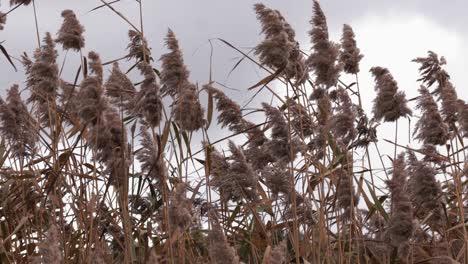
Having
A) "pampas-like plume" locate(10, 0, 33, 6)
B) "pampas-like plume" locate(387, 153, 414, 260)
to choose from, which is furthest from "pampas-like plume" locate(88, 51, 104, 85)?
"pampas-like plume" locate(387, 153, 414, 260)

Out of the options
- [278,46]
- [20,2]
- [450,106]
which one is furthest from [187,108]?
[450,106]

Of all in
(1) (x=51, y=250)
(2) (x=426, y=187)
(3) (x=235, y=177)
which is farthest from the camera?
(3) (x=235, y=177)

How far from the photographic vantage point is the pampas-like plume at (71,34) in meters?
3.75

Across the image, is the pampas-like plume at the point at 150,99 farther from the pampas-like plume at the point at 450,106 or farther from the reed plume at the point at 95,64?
the pampas-like plume at the point at 450,106

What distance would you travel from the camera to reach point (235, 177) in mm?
3564

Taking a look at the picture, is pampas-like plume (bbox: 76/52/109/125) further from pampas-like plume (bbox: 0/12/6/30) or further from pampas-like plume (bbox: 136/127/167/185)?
pampas-like plume (bbox: 0/12/6/30)

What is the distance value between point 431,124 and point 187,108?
53.5 inches

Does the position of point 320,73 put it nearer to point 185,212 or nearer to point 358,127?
point 358,127

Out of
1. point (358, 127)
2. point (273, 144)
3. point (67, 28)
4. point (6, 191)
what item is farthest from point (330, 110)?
point (6, 191)

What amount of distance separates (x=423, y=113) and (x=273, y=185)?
3.28 feet

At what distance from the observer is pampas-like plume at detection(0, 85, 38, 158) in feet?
13.4

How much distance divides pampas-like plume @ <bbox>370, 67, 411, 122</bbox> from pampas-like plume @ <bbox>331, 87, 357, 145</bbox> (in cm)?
17

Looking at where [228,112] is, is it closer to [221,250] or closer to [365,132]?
[365,132]

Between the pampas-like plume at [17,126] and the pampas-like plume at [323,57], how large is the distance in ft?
5.33
